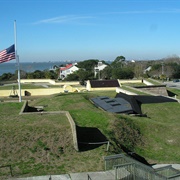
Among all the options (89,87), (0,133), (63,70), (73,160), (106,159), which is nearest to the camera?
(106,159)

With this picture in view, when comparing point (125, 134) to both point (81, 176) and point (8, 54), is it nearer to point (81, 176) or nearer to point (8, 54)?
point (81, 176)

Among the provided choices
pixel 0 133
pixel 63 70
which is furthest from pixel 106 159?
pixel 63 70

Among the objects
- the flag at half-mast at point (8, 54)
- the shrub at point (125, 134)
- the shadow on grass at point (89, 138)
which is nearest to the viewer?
the shadow on grass at point (89, 138)

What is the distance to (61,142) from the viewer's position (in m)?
13.9

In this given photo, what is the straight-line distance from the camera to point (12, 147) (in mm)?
13430

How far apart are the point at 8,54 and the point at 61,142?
1174cm

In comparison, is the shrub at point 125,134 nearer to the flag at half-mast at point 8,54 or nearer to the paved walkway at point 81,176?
the paved walkway at point 81,176

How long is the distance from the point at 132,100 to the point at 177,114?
3.86 meters

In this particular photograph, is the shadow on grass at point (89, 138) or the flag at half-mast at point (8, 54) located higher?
the flag at half-mast at point (8, 54)

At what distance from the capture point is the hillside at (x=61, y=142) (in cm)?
1242

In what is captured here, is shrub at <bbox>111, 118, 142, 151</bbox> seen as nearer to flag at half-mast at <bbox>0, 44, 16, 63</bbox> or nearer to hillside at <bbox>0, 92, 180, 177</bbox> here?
hillside at <bbox>0, 92, 180, 177</bbox>

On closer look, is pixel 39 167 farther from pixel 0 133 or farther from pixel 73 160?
pixel 0 133

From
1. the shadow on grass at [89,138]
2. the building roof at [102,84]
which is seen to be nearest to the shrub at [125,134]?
the shadow on grass at [89,138]

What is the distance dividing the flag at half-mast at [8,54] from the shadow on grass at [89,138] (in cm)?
984
